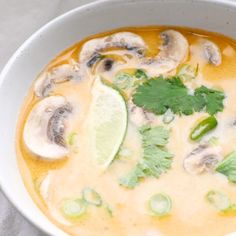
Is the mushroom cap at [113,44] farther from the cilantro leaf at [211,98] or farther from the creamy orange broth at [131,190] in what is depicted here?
the cilantro leaf at [211,98]

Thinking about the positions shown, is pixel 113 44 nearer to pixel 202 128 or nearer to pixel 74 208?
pixel 202 128

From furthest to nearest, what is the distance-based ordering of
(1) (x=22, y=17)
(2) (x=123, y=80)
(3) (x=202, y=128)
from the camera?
1. (1) (x=22, y=17)
2. (2) (x=123, y=80)
3. (3) (x=202, y=128)

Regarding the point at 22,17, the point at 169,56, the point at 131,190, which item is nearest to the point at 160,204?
the point at 131,190

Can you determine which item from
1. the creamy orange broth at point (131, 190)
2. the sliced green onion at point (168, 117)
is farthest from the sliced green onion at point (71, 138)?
the sliced green onion at point (168, 117)

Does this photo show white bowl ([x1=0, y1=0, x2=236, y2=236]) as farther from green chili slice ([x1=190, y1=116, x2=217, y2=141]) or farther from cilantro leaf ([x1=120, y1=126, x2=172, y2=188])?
green chili slice ([x1=190, y1=116, x2=217, y2=141])

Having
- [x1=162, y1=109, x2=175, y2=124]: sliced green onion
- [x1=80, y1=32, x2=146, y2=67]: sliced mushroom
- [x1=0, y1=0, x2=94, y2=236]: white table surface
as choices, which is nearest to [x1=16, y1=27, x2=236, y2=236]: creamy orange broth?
[x1=162, y1=109, x2=175, y2=124]: sliced green onion

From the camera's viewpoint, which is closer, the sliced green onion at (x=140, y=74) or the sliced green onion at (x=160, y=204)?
the sliced green onion at (x=160, y=204)

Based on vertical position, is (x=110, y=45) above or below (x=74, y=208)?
above
